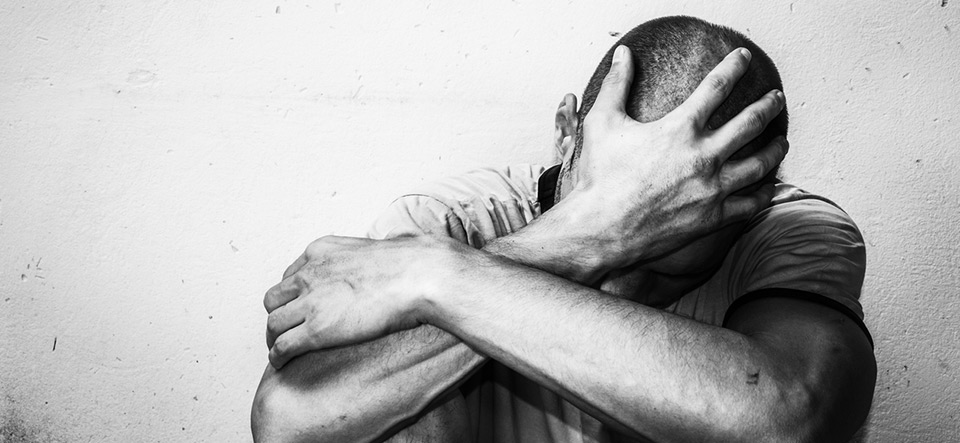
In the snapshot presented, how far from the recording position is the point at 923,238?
1752 mm

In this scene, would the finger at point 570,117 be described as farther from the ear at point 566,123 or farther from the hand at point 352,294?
the hand at point 352,294

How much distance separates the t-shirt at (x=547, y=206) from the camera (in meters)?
1.20

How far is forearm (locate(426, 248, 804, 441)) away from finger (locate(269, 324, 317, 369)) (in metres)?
0.21

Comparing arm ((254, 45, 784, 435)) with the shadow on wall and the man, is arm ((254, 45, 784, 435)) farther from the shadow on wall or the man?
the shadow on wall

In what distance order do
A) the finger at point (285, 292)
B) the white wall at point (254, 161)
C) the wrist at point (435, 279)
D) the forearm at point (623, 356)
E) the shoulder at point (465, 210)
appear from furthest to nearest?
the white wall at point (254, 161) → the shoulder at point (465, 210) → the finger at point (285, 292) → the wrist at point (435, 279) → the forearm at point (623, 356)

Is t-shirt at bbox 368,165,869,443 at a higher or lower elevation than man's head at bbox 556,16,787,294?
lower

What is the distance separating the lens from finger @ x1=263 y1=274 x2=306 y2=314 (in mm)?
1169

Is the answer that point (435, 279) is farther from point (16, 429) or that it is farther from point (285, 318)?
point (16, 429)

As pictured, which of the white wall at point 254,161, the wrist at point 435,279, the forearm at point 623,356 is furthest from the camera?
the white wall at point 254,161

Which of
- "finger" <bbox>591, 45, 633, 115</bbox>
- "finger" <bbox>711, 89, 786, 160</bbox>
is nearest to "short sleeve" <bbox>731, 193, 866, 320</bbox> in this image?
"finger" <bbox>711, 89, 786, 160</bbox>

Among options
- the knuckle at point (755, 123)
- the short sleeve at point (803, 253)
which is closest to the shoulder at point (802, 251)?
the short sleeve at point (803, 253)

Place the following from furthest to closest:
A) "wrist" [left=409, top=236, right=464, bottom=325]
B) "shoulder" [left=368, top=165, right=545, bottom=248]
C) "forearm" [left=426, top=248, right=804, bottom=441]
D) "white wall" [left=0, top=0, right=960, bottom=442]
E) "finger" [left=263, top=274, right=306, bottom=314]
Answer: "white wall" [left=0, top=0, right=960, bottom=442] → "shoulder" [left=368, top=165, right=545, bottom=248] → "finger" [left=263, top=274, right=306, bottom=314] → "wrist" [left=409, top=236, right=464, bottom=325] → "forearm" [left=426, top=248, right=804, bottom=441]

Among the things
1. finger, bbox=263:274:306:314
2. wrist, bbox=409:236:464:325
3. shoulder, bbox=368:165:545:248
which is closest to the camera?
wrist, bbox=409:236:464:325

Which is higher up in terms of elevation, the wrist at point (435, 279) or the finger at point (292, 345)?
the wrist at point (435, 279)
